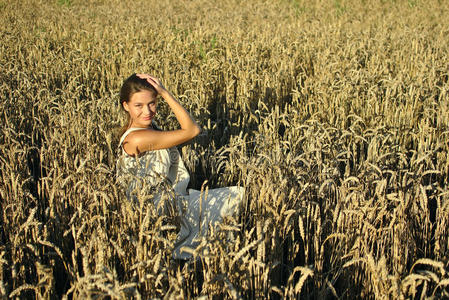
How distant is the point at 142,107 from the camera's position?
8.16ft

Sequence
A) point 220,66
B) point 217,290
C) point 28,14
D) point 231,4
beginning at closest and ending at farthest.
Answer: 1. point 217,290
2. point 220,66
3. point 28,14
4. point 231,4

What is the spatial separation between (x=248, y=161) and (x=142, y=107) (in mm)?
674

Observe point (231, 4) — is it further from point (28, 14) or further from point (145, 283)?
point (145, 283)

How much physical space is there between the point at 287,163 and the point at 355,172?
0.56 meters

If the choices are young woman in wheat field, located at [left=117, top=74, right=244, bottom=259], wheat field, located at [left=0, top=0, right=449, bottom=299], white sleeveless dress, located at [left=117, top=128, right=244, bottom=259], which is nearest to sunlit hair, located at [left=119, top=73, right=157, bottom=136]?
young woman in wheat field, located at [left=117, top=74, right=244, bottom=259]

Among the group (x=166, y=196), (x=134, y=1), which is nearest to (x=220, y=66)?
(x=166, y=196)

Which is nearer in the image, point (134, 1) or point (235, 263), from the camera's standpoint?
point (235, 263)

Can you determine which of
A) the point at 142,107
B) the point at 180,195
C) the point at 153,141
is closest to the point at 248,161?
the point at 180,195

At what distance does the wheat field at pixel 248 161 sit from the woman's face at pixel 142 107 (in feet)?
0.81

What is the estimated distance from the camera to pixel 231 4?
10.9 m

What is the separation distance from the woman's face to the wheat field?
0.81ft

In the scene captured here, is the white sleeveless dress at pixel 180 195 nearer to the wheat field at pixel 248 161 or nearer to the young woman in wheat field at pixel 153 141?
the young woman in wheat field at pixel 153 141

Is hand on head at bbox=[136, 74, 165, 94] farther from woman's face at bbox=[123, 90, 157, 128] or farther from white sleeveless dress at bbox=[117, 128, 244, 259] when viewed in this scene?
white sleeveless dress at bbox=[117, 128, 244, 259]

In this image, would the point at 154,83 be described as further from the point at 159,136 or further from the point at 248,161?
the point at 248,161
